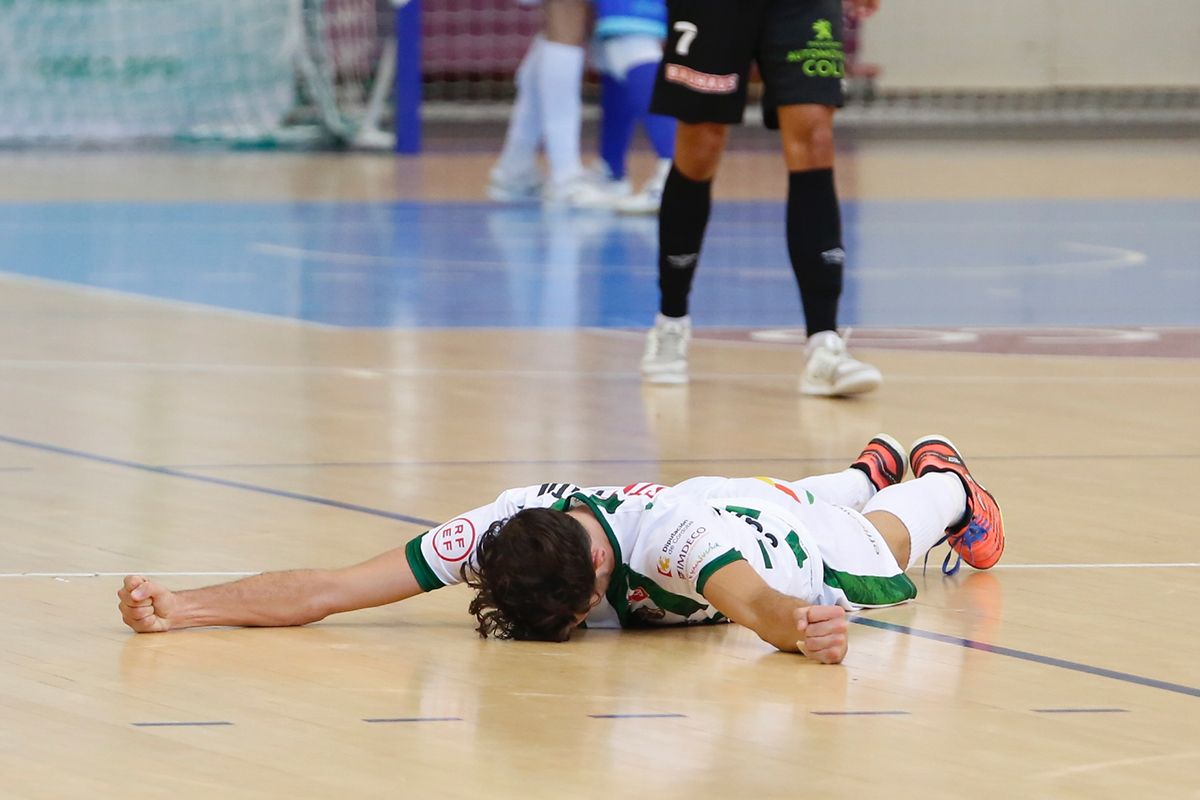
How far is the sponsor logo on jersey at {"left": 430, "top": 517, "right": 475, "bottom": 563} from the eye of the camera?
2.95 metres

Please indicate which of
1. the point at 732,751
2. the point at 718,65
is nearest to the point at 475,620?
the point at 732,751

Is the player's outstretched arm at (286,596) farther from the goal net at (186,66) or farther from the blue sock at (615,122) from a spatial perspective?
the goal net at (186,66)

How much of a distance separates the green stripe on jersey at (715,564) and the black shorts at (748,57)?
7.80ft

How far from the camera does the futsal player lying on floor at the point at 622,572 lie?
9.18ft

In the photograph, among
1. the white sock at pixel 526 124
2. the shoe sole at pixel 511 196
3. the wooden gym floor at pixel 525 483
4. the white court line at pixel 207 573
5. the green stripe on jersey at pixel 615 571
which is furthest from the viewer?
the shoe sole at pixel 511 196

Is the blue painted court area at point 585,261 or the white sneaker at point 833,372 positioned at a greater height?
the white sneaker at point 833,372

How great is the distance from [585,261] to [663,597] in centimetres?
541

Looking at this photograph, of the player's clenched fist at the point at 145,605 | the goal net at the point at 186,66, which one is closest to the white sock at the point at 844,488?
the player's clenched fist at the point at 145,605

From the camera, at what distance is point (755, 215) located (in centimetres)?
1045

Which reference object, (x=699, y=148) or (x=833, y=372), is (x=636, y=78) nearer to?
(x=699, y=148)

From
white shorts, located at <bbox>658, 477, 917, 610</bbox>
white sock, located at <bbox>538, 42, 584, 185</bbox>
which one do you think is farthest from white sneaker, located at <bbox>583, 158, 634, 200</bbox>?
white shorts, located at <bbox>658, 477, 917, 610</bbox>

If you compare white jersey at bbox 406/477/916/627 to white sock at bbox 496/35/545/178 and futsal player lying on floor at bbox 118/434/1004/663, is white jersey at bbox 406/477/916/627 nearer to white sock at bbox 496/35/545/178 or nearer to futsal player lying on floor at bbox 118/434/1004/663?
futsal player lying on floor at bbox 118/434/1004/663

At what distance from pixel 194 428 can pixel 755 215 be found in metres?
6.19

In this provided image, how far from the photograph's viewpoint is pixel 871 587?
3.05m
